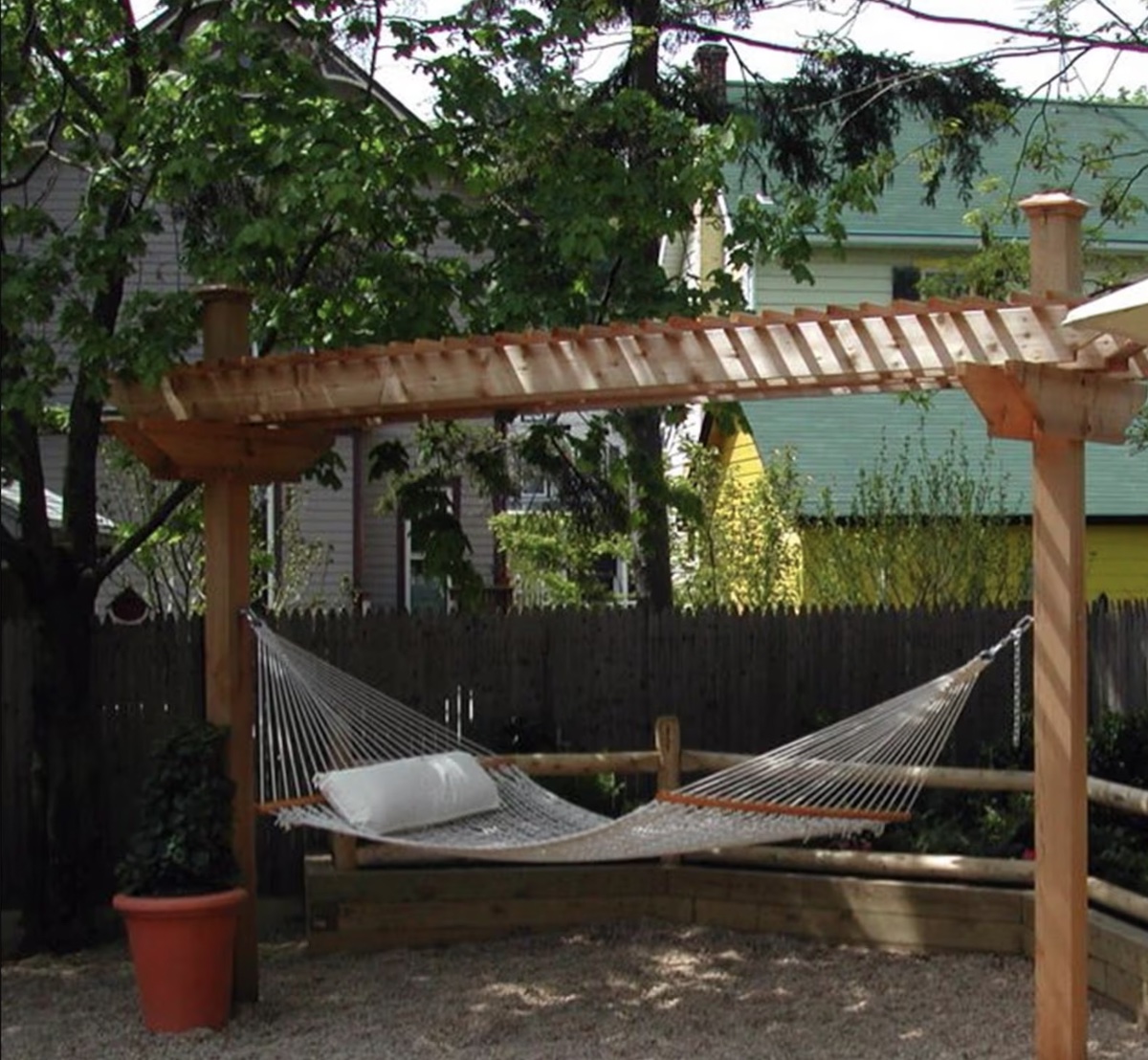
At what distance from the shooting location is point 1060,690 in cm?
470

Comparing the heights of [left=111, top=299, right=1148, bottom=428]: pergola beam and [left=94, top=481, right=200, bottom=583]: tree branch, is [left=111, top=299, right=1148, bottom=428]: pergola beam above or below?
above

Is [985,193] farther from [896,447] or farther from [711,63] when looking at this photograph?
[711,63]

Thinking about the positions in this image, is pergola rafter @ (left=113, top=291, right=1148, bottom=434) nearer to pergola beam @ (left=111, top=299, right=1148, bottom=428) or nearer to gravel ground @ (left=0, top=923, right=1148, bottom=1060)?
pergola beam @ (left=111, top=299, right=1148, bottom=428)

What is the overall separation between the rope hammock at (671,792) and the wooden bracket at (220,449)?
1.80ft

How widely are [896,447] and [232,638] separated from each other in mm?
8578

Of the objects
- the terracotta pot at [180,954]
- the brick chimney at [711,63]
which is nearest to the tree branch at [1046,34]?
the brick chimney at [711,63]

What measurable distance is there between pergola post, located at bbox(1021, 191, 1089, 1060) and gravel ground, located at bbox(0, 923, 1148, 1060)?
66 centimetres

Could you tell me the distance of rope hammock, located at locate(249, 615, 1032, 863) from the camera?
5465 millimetres

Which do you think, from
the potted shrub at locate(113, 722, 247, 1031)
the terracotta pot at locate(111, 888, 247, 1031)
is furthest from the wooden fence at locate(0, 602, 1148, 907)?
the terracotta pot at locate(111, 888, 247, 1031)

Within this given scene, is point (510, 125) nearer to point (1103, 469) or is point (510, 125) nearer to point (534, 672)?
point (534, 672)

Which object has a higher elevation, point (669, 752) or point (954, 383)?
point (954, 383)

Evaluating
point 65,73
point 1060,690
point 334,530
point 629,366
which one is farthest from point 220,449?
point 334,530

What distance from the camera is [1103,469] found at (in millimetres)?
13766

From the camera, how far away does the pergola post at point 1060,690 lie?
15.4 feet
